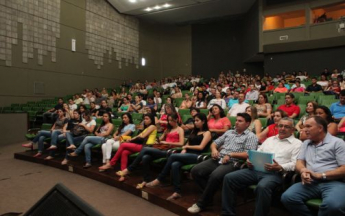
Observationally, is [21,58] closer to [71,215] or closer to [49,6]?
[49,6]

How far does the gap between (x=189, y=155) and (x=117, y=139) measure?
1.59m

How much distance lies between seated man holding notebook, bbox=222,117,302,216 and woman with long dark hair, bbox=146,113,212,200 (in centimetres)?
72

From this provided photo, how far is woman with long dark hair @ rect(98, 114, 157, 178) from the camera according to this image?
3973 mm

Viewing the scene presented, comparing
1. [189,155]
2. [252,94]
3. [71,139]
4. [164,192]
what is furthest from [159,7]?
[164,192]

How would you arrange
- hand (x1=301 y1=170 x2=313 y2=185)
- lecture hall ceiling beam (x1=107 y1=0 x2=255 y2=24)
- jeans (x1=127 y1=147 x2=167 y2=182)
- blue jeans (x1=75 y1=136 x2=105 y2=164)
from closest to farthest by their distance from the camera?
hand (x1=301 y1=170 x2=313 y2=185) → jeans (x1=127 y1=147 x2=167 y2=182) → blue jeans (x1=75 y1=136 x2=105 y2=164) → lecture hall ceiling beam (x1=107 y1=0 x2=255 y2=24)

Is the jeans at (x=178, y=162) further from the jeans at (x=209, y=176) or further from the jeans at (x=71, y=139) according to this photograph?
the jeans at (x=71, y=139)

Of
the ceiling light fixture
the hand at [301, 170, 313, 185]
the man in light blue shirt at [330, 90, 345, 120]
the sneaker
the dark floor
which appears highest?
the ceiling light fixture

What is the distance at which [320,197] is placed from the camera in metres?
2.13

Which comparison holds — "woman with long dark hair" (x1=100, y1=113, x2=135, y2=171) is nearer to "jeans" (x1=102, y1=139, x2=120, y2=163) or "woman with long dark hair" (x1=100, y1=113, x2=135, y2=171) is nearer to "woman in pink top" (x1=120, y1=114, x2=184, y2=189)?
"jeans" (x1=102, y1=139, x2=120, y2=163)

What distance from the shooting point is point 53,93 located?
1022 cm

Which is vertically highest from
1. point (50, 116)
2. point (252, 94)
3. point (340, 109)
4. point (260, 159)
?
point (252, 94)

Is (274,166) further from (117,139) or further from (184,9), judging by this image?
(184,9)

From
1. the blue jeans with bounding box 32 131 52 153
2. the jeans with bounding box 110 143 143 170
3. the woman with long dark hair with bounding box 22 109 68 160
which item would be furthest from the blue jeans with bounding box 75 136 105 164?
the blue jeans with bounding box 32 131 52 153

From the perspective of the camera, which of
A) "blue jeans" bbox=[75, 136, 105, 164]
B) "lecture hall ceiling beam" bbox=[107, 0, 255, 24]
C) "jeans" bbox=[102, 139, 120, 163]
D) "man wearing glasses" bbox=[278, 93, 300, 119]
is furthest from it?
"lecture hall ceiling beam" bbox=[107, 0, 255, 24]
